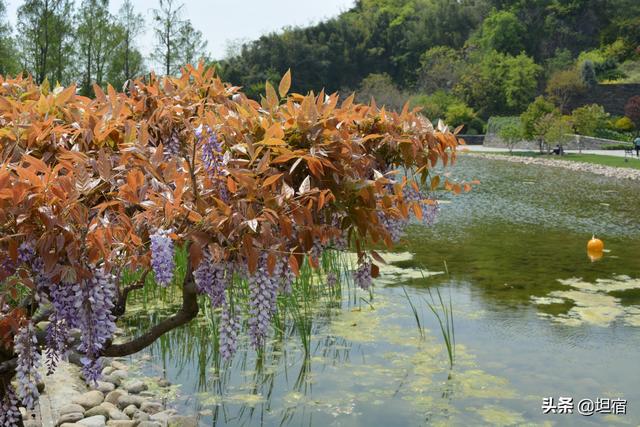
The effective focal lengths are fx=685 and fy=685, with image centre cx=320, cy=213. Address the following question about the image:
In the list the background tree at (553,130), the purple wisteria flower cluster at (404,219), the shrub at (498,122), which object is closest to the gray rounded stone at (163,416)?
the purple wisteria flower cluster at (404,219)

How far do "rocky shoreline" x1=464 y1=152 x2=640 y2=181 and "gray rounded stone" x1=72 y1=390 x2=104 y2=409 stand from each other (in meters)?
15.9

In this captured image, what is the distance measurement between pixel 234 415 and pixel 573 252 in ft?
23.8

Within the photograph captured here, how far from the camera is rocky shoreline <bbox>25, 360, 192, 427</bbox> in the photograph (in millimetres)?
4199

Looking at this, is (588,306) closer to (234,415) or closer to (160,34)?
(234,415)

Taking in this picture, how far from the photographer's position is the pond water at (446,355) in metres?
4.65

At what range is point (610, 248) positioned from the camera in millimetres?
10641

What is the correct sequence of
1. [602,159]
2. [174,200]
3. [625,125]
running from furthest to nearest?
[625,125] < [602,159] < [174,200]

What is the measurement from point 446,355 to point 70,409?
2925 millimetres

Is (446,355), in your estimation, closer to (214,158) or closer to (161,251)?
(214,158)

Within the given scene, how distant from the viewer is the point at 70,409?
14.2ft

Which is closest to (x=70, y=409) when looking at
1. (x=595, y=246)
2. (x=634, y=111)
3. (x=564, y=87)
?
(x=595, y=246)

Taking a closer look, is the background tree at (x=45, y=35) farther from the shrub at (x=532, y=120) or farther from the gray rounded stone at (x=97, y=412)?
the gray rounded stone at (x=97, y=412)

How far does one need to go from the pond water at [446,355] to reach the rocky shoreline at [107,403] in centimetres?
19

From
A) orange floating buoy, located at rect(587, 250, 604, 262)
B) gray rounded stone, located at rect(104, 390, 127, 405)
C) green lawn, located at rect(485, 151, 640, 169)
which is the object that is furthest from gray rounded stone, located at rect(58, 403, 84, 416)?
green lawn, located at rect(485, 151, 640, 169)
